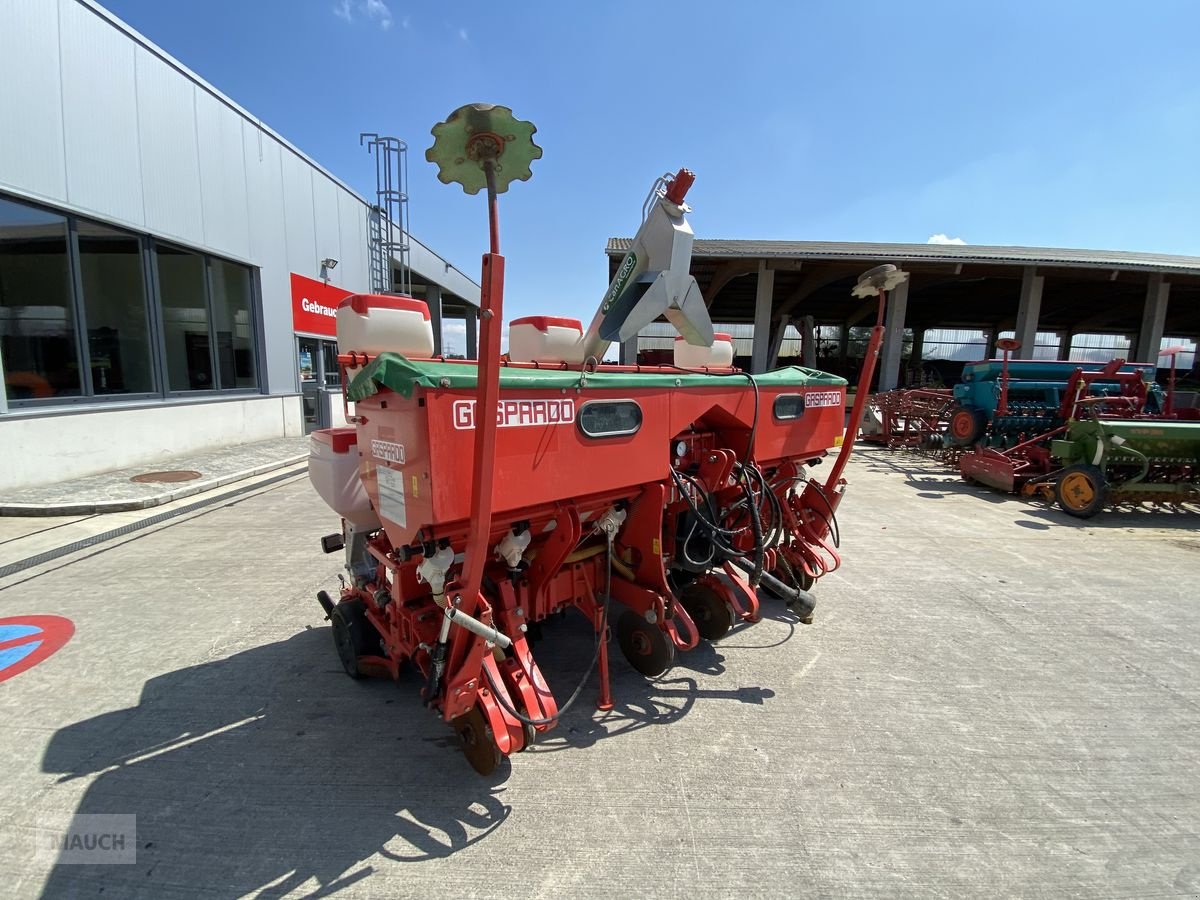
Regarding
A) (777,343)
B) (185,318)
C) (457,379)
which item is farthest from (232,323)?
(777,343)

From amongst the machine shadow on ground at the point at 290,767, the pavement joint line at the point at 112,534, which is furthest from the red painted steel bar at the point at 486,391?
the pavement joint line at the point at 112,534

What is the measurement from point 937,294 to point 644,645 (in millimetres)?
29887

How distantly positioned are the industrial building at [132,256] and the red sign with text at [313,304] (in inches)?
3.1

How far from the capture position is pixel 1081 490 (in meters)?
6.91

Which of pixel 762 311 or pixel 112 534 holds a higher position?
pixel 762 311

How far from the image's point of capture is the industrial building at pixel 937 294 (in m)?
18.0

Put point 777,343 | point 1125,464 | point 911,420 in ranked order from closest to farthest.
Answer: point 1125,464 < point 911,420 < point 777,343

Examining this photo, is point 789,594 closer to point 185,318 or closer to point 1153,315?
point 185,318

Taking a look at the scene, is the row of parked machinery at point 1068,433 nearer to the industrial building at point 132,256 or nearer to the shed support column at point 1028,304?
the shed support column at point 1028,304

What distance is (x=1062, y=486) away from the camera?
7117 mm

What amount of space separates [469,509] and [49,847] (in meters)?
2.05

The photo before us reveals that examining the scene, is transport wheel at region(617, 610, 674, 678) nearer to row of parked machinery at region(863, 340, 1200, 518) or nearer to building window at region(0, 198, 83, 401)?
row of parked machinery at region(863, 340, 1200, 518)

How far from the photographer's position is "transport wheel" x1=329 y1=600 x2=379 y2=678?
9.91 feet

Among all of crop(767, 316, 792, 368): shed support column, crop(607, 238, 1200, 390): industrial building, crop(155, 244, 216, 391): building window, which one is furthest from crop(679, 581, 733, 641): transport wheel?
crop(767, 316, 792, 368): shed support column
